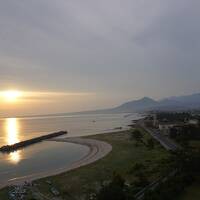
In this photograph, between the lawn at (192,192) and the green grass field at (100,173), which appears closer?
the lawn at (192,192)

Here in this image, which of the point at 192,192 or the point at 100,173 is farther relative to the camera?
the point at 100,173

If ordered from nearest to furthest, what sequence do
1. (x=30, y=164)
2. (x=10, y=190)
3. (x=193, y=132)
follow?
(x=10, y=190) < (x=30, y=164) < (x=193, y=132)

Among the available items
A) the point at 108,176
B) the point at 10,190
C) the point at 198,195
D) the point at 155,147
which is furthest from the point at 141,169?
the point at 155,147

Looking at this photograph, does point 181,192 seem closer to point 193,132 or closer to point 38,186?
point 38,186

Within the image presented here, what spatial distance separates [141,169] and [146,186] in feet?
23.2

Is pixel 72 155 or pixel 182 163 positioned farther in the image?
pixel 72 155

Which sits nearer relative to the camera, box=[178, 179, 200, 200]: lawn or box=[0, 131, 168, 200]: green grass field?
box=[178, 179, 200, 200]: lawn

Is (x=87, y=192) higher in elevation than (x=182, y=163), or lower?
lower

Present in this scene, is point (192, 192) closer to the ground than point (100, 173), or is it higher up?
closer to the ground

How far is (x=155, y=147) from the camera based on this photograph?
4644 cm

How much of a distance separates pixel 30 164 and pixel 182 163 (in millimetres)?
22218

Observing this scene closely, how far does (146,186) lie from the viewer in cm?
2358

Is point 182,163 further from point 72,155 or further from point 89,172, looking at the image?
point 72,155

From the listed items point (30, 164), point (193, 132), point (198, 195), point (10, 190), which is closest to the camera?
point (198, 195)
